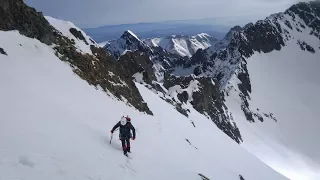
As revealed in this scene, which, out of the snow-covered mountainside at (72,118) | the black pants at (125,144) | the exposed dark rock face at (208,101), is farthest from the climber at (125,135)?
the exposed dark rock face at (208,101)

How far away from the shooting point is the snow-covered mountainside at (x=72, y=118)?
1532 cm

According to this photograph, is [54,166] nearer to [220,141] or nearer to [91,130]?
[91,130]

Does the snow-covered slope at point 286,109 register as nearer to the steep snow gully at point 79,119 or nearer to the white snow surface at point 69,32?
the steep snow gully at point 79,119

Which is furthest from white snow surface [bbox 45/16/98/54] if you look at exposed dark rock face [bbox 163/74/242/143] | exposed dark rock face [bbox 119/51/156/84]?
exposed dark rock face [bbox 163/74/242/143]

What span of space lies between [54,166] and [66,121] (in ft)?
20.4

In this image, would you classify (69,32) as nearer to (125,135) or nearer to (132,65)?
(125,135)

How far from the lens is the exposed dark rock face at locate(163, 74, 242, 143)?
88250 millimetres

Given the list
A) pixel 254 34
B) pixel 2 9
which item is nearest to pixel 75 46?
pixel 2 9

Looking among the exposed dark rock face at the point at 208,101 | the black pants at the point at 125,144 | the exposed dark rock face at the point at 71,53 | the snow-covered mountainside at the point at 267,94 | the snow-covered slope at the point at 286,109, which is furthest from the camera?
the snow-covered slope at the point at 286,109

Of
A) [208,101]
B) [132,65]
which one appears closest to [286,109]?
[208,101]

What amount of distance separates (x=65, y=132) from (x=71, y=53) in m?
15.7

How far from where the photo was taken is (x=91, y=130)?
21.5 m

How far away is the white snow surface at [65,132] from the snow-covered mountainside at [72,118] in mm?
43

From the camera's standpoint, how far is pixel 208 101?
9500 cm
